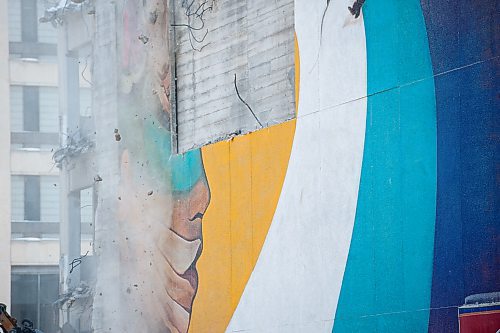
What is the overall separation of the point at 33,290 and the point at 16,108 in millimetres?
5911

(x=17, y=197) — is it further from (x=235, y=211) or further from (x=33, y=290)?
(x=235, y=211)

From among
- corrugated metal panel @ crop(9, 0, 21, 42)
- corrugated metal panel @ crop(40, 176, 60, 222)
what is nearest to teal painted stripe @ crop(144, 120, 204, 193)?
corrugated metal panel @ crop(9, 0, 21, 42)

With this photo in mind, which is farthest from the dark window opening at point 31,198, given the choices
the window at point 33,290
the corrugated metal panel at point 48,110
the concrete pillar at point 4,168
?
the window at point 33,290

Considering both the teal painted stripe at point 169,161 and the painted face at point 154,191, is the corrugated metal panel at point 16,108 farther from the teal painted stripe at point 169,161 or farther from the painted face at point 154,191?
the teal painted stripe at point 169,161

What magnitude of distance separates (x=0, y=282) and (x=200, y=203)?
56.3ft

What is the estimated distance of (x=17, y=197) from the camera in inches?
1233

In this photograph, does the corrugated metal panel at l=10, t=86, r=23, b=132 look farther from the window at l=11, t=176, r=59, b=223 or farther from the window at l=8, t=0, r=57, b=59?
the window at l=11, t=176, r=59, b=223

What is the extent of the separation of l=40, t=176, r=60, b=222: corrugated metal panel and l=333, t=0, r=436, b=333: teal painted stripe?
2103cm

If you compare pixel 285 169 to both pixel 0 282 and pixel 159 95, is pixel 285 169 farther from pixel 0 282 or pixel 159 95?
pixel 0 282

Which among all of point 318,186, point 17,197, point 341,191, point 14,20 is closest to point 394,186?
point 341,191

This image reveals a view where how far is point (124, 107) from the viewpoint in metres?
16.7

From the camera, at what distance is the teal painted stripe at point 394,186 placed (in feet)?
34.4

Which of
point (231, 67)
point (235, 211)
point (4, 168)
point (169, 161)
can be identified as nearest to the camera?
point (235, 211)

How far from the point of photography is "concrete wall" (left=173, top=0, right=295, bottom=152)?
13.4 metres
